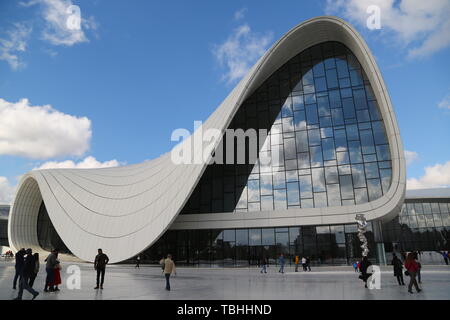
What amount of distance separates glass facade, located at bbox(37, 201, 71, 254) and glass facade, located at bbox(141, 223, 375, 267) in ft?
38.1

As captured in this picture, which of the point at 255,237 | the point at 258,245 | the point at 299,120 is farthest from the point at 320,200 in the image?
the point at 299,120

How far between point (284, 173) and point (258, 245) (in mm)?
5816

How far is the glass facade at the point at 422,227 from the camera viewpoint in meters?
43.4

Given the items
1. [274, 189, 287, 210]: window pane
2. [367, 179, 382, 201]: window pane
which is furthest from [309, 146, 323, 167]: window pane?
[367, 179, 382, 201]: window pane

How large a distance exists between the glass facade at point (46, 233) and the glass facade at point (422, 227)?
3934 cm

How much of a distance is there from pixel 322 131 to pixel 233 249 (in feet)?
37.3

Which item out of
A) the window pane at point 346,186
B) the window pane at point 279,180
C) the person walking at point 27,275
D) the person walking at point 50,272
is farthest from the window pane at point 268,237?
the person walking at point 27,275

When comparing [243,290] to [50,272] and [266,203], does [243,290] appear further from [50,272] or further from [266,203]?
[266,203]

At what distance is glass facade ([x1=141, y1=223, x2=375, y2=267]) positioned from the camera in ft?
74.7

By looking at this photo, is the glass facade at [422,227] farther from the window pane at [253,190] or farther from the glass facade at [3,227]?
the glass facade at [3,227]

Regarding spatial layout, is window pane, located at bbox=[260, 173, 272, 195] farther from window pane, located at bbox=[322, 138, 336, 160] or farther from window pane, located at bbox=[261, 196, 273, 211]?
window pane, located at bbox=[322, 138, 336, 160]

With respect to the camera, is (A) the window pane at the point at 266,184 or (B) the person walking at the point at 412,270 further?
(A) the window pane at the point at 266,184

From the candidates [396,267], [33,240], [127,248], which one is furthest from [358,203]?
[33,240]
